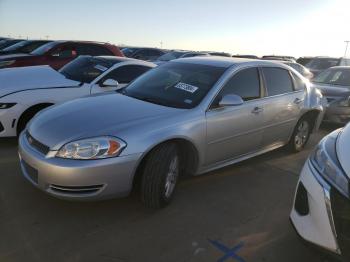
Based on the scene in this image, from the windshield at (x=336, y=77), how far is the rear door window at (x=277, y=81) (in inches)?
161

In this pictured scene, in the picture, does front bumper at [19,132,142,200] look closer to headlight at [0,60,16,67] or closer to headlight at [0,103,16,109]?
headlight at [0,103,16,109]

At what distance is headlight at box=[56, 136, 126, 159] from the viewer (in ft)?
10.8

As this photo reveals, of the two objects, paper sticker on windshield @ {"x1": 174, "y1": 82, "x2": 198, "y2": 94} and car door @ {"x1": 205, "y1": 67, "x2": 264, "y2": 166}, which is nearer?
car door @ {"x1": 205, "y1": 67, "x2": 264, "y2": 166}

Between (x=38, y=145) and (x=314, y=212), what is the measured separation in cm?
244

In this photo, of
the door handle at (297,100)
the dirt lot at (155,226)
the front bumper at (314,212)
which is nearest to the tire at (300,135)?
the door handle at (297,100)

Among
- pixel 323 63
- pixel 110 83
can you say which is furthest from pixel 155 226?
pixel 323 63

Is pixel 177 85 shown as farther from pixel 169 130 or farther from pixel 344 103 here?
pixel 344 103

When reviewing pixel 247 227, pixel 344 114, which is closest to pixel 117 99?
pixel 247 227

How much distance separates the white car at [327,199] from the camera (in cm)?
241

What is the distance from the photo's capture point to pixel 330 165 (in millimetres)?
2734

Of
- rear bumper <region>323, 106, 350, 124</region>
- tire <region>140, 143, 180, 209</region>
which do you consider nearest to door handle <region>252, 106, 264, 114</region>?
tire <region>140, 143, 180, 209</region>

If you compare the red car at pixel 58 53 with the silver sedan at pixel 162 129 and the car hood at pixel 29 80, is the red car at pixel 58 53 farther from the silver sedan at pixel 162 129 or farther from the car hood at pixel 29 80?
the silver sedan at pixel 162 129

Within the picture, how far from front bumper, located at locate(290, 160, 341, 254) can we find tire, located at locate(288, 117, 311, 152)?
289 cm

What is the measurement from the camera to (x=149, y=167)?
11.6 feet
